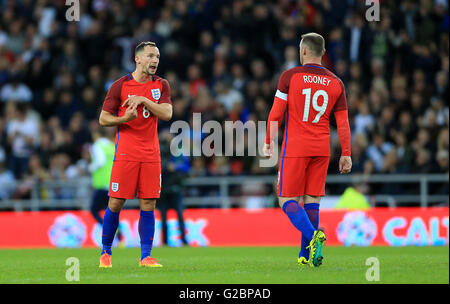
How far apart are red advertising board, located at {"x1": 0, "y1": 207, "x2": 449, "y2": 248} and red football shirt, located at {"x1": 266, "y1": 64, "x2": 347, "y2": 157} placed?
21.9 ft

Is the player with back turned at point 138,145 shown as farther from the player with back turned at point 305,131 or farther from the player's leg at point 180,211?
the player's leg at point 180,211

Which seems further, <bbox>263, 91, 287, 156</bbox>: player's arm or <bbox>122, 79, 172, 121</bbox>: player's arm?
<bbox>122, 79, 172, 121</bbox>: player's arm

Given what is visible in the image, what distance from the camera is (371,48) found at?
60.9 feet

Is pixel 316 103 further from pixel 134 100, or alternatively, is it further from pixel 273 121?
pixel 134 100

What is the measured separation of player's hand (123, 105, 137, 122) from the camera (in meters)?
8.67

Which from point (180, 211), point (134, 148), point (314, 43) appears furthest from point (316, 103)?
point (180, 211)

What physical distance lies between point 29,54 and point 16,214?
6.30 meters

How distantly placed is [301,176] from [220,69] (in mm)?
10852

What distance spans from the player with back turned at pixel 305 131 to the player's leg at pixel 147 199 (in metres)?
1.21

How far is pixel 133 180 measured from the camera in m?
8.89

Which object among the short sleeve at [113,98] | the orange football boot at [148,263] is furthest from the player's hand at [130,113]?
the orange football boot at [148,263]

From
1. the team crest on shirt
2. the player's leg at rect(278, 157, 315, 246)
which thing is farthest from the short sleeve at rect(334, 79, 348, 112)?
the team crest on shirt

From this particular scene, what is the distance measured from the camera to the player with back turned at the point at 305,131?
28.2ft

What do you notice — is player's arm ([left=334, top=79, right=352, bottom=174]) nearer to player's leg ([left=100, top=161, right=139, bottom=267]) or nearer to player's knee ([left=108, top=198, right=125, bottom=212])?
player's leg ([left=100, top=161, right=139, bottom=267])
